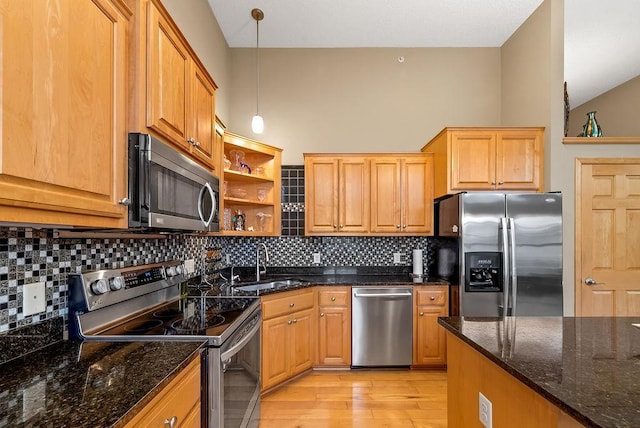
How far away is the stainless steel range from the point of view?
4.68ft

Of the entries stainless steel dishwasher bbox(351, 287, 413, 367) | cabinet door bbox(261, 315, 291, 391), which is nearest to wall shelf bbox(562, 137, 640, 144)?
stainless steel dishwasher bbox(351, 287, 413, 367)

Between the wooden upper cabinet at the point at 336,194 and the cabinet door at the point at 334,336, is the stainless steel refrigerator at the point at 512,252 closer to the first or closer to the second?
the wooden upper cabinet at the point at 336,194

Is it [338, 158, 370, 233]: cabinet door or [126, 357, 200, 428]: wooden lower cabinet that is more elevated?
[338, 158, 370, 233]: cabinet door

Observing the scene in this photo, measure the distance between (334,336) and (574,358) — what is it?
2.32 metres

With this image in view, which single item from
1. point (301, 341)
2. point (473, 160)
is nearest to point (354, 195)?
point (473, 160)

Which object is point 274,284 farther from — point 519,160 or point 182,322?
point 519,160

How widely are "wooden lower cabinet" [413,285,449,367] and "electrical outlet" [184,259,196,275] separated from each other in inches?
79.0

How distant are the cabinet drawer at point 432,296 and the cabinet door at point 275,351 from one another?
4.14 ft

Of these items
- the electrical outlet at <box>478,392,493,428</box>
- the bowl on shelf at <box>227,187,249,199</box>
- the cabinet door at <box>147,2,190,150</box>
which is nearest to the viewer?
the electrical outlet at <box>478,392,493,428</box>

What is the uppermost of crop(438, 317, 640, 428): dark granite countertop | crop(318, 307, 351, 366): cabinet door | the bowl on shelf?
the bowl on shelf

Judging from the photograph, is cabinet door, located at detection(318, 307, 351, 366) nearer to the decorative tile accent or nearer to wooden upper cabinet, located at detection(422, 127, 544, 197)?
the decorative tile accent

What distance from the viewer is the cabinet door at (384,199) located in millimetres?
3463

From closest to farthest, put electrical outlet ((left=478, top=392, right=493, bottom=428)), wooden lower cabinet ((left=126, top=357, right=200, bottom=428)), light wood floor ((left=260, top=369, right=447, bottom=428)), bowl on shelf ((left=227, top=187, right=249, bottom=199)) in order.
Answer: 1. wooden lower cabinet ((left=126, top=357, right=200, bottom=428))
2. electrical outlet ((left=478, top=392, right=493, bottom=428))
3. light wood floor ((left=260, top=369, right=447, bottom=428))
4. bowl on shelf ((left=227, top=187, right=249, bottom=199))

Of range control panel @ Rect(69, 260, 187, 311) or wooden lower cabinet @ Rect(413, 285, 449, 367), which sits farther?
wooden lower cabinet @ Rect(413, 285, 449, 367)
